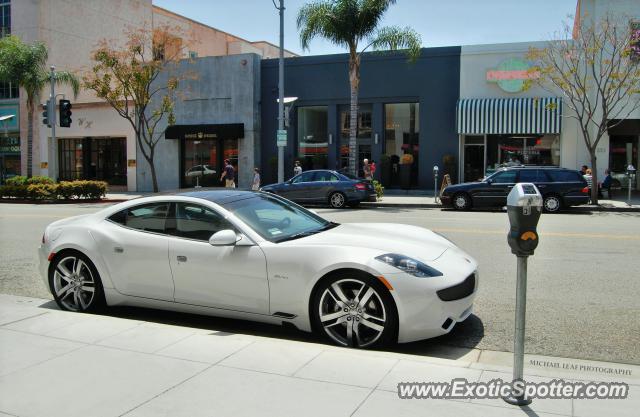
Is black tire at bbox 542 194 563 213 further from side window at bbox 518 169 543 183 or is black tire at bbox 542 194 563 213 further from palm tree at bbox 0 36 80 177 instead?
palm tree at bbox 0 36 80 177

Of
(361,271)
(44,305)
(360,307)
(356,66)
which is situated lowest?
(44,305)

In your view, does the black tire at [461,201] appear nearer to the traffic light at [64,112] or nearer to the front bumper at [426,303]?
the front bumper at [426,303]

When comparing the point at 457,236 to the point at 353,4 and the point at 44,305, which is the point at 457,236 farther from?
the point at 353,4

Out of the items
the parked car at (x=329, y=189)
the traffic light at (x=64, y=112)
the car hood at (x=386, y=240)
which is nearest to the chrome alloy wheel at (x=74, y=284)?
the car hood at (x=386, y=240)

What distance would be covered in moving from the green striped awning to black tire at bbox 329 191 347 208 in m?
8.51

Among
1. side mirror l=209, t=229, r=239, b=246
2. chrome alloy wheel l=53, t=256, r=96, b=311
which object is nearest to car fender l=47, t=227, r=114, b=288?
chrome alloy wheel l=53, t=256, r=96, b=311

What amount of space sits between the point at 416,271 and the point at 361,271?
18.5 inches

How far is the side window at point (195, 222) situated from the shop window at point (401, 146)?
23.2m

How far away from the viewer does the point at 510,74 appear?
26.6 meters

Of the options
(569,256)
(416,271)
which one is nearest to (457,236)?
(569,256)

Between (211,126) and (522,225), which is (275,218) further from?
(211,126)

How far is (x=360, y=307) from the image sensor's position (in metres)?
4.96

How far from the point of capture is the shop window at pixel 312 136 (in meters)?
30.6

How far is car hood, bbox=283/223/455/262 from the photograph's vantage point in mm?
5281
